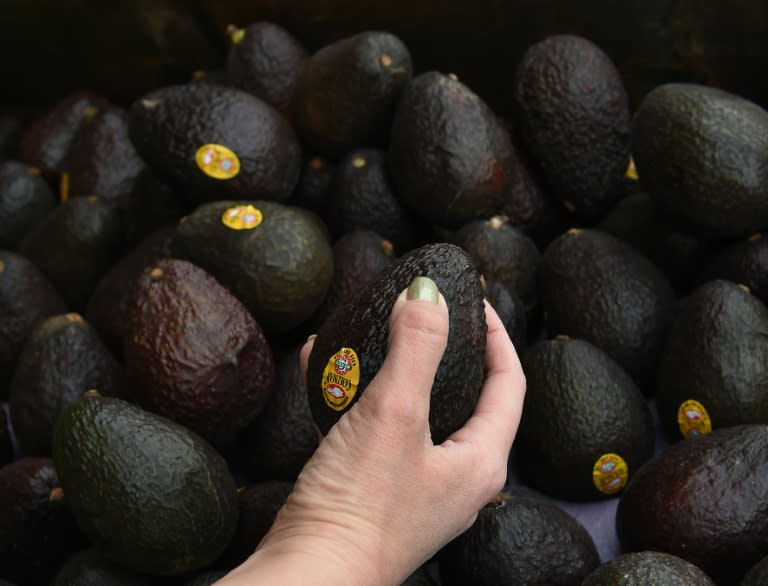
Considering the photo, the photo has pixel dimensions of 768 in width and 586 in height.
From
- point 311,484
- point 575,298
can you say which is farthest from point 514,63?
point 311,484

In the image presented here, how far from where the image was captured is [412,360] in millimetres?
1104

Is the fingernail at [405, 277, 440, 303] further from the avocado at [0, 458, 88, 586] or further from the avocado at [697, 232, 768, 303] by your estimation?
the avocado at [697, 232, 768, 303]

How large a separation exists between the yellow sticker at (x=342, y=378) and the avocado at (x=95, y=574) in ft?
1.91

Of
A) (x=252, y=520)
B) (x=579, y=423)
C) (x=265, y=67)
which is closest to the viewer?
(x=252, y=520)

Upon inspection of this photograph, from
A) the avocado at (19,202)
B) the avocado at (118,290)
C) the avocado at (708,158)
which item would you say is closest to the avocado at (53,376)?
the avocado at (118,290)

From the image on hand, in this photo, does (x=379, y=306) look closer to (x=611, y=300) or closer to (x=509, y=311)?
(x=509, y=311)

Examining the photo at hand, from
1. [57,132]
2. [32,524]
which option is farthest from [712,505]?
[57,132]

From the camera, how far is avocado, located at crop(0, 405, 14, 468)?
204 centimetres

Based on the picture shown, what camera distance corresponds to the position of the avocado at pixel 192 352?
1.75m

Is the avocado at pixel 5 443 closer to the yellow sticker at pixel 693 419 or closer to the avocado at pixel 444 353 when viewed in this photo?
the avocado at pixel 444 353

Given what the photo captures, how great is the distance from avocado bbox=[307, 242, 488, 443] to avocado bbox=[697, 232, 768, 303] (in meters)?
0.95

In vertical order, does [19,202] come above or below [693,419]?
above

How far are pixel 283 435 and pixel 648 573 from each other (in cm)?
84

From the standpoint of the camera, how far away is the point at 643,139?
2.12 metres
